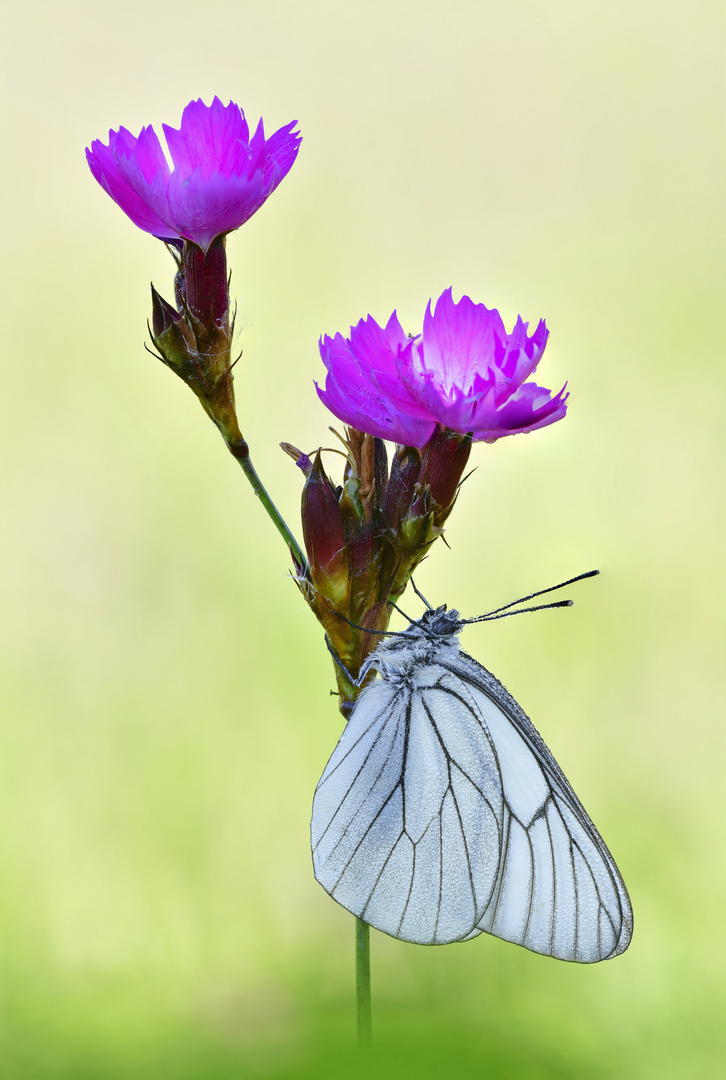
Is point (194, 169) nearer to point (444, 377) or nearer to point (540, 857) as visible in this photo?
point (444, 377)

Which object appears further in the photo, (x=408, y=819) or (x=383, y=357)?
(x=408, y=819)

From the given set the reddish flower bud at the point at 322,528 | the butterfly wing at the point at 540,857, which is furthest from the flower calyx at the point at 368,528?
the butterfly wing at the point at 540,857

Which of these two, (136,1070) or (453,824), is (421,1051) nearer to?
(136,1070)

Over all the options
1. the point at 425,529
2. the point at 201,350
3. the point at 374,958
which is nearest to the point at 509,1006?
A: the point at 374,958

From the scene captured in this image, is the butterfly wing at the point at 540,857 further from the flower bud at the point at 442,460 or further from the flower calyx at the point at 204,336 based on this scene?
the flower calyx at the point at 204,336

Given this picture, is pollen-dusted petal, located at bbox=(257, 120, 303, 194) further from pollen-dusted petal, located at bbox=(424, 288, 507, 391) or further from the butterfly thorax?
the butterfly thorax

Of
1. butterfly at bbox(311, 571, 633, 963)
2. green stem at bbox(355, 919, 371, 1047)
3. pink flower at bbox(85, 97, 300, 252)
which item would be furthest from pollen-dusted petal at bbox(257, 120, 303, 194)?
green stem at bbox(355, 919, 371, 1047)

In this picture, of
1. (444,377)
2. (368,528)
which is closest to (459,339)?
(444,377)

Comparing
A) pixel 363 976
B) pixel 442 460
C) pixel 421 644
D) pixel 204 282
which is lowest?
pixel 363 976
